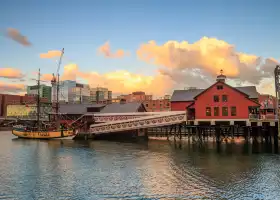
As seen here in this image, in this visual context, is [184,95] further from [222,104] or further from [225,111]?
[225,111]

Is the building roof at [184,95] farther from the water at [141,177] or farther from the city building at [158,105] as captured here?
the city building at [158,105]

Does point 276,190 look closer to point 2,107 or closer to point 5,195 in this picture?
point 5,195

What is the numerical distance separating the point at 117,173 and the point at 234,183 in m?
12.3

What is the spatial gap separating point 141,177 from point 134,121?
1432 inches

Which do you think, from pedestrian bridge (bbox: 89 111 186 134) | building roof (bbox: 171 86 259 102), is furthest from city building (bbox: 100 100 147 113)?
building roof (bbox: 171 86 259 102)

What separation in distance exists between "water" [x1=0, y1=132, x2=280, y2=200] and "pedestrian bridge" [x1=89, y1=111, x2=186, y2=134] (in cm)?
1879

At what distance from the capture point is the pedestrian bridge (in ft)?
199

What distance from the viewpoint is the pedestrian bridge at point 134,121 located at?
60.8 meters

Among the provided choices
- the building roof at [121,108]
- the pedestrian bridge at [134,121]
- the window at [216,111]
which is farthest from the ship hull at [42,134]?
the window at [216,111]

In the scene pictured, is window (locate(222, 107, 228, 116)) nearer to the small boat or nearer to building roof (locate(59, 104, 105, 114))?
the small boat

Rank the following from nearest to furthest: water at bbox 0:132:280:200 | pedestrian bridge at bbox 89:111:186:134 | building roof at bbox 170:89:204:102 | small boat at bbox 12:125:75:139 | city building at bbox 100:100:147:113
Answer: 1. water at bbox 0:132:280:200
2. pedestrian bridge at bbox 89:111:186:134
3. small boat at bbox 12:125:75:139
4. building roof at bbox 170:89:204:102
5. city building at bbox 100:100:147:113

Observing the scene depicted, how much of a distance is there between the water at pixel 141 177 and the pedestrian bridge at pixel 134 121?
61.7ft

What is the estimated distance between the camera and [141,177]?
2839cm

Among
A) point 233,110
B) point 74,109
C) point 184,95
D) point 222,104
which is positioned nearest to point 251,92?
point 184,95
